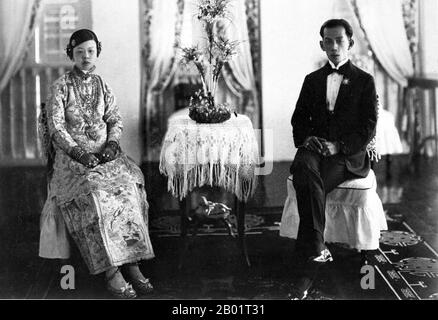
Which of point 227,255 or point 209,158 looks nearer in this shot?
point 209,158

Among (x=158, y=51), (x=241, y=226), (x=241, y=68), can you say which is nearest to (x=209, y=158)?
(x=241, y=226)

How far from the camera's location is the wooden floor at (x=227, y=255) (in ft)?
12.4

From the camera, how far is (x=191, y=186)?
4270 millimetres

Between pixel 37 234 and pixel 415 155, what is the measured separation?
3482 millimetres

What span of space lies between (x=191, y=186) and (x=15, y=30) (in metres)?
2.10

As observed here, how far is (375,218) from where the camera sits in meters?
4.12

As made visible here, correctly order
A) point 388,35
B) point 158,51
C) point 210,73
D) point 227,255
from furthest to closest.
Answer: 1. point 388,35
2. point 158,51
3. point 210,73
4. point 227,255

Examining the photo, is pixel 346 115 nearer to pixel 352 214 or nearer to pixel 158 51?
pixel 352 214

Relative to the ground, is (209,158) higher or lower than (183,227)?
higher

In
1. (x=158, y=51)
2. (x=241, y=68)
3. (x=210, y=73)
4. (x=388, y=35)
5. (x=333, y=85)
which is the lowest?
(x=333, y=85)

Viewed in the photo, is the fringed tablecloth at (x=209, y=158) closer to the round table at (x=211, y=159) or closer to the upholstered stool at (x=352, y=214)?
the round table at (x=211, y=159)

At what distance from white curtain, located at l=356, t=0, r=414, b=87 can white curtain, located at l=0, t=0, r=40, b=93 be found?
308 centimetres

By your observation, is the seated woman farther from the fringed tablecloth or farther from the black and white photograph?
the fringed tablecloth
